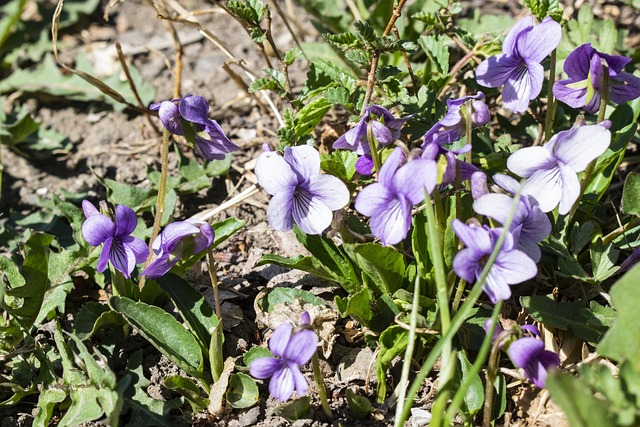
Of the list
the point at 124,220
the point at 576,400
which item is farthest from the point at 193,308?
the point at 576,400

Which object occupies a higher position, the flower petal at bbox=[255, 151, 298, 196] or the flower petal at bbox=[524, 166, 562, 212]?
the flower petal at bbox=[255, 151, 298, 196]

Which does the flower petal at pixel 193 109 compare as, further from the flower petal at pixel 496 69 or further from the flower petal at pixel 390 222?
the flower petal at pixel 496 69

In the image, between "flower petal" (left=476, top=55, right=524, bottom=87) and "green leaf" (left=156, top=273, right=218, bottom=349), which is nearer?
"flower petal" (left=476, top=55, right=524, bottom=87)

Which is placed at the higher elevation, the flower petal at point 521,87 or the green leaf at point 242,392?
the flower petal at point 521,87

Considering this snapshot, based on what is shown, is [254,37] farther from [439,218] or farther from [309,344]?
[309,344]

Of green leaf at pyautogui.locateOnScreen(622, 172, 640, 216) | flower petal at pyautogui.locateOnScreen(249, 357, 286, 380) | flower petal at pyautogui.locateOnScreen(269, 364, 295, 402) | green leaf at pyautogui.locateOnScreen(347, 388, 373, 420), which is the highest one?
green leaf at pyautogui.locateOnScreen(622, 172, 640, 216)

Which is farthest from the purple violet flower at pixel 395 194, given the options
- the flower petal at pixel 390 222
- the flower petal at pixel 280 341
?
the flower petal at pixel 280 341

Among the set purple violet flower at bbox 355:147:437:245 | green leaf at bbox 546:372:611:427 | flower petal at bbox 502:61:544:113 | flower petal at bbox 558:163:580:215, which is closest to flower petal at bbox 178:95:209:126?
purple violet flower at bbox 355:147:437:245

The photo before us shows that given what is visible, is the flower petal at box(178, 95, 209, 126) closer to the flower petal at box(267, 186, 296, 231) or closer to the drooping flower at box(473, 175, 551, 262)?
the flower petal at box(267, 186, 296, 231)
